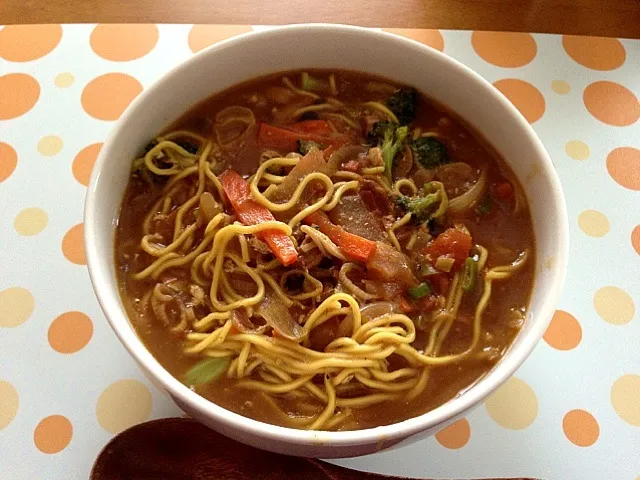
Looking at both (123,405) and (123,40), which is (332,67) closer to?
(123,40)

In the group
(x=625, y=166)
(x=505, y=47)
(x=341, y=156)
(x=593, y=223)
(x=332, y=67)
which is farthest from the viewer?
(x=505, y=47)

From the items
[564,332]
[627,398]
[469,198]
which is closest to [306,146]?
[469,198]

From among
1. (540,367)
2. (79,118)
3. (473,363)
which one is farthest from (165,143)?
(540,367)

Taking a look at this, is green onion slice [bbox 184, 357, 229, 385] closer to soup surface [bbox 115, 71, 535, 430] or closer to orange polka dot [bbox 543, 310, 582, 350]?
soup surface [bbox 115, 71, 535, 430]

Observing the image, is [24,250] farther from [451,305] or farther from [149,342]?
[451,305]

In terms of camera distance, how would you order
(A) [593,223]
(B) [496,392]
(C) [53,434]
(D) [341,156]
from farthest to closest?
(A) [593,223], (D) [341,156], (B) [496,392], (C) [53,434]

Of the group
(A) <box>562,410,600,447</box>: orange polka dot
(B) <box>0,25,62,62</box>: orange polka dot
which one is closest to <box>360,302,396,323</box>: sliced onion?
(A) <box>562,410,600,447</box>: orange polka dot
